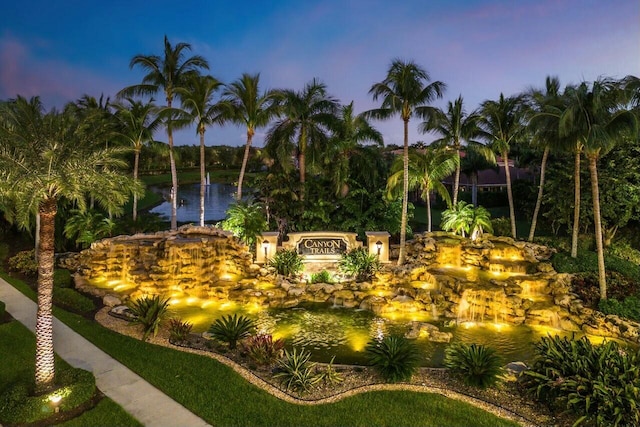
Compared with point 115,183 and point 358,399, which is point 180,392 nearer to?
point 358,399

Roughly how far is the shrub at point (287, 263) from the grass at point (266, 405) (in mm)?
9019

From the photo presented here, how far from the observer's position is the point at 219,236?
19203 millimetres

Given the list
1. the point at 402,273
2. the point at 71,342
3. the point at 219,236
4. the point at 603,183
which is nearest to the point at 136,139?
the point at 219,236

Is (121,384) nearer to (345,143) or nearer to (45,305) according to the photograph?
(45,305)

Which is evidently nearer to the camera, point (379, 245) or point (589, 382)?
point (589, 382)

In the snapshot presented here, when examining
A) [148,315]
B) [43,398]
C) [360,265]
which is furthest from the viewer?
[360,265]

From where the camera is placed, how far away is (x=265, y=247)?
1928 cm

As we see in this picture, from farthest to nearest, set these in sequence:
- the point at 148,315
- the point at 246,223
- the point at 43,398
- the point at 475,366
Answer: the point at 246,223 → the point at 148,315 → the point at 475,366 → the point at 43,398

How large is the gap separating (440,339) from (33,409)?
10.7m

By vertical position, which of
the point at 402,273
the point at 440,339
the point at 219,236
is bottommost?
the point at 440,339

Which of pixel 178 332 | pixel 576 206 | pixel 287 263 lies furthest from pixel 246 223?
pixel 576 206

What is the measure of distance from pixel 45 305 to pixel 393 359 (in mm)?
7803

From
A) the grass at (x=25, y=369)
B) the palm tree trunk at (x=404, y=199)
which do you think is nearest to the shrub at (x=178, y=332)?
the grass at (x=25, y=369)

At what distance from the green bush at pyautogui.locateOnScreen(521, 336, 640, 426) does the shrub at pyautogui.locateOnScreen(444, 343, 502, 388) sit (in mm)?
677
